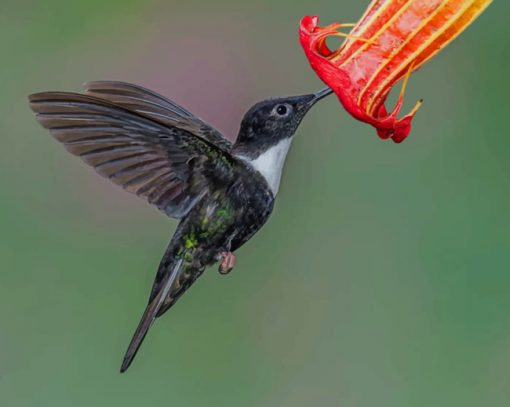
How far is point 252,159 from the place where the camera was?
97.0 inches

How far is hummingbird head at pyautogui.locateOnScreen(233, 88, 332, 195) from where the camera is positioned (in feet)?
7.84

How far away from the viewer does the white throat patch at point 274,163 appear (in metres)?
2.42

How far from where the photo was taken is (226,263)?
251 cm

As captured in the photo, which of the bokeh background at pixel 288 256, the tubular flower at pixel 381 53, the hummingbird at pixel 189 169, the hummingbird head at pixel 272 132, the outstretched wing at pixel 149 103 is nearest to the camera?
the tubular flower at pixel 381 53

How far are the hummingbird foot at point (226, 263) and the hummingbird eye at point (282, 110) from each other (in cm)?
37

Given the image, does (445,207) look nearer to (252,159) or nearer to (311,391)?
(311,391)

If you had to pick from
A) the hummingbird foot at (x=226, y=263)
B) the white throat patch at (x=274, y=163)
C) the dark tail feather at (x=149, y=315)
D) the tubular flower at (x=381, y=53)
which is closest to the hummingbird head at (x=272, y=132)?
the white throat patch at (x=274, y=163)

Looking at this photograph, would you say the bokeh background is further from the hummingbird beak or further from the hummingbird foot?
the hummingbird beak

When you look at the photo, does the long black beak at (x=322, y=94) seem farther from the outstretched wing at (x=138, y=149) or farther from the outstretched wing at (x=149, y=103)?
the outstretched wing at (x=149, y=103)

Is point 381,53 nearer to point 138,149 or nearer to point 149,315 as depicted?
point 138,149

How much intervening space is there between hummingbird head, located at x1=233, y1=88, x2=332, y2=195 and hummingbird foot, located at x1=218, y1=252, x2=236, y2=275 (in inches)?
7.9

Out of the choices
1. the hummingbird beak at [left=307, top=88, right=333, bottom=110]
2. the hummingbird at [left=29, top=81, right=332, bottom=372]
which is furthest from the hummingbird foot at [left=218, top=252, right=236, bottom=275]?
the hummingbird beak at [left=307, top=88, right=333, bottom=110]

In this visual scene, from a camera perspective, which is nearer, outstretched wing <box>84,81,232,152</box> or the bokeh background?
outstretched wing <box>84,81,232,152</box>

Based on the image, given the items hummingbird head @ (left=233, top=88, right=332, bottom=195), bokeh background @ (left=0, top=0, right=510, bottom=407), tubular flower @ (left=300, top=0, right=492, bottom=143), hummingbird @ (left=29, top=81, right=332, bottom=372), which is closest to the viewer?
tubular flower @ (left=300, top=0, right=492, bottom=143)
